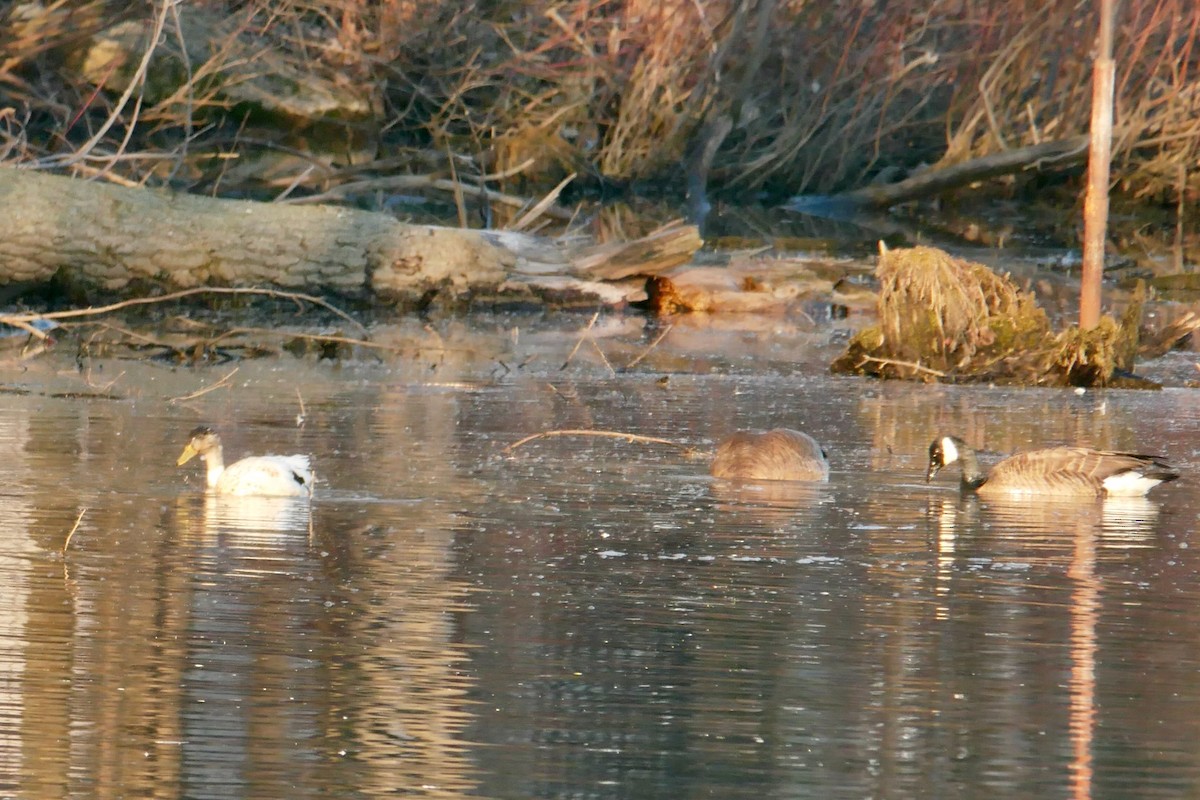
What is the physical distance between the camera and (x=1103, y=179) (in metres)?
14.7

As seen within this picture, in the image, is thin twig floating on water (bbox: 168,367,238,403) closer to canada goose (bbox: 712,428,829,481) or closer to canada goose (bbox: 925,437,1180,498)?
canada goose (bbox: 712,428,829,481)

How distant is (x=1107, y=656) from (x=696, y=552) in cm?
Result: 196

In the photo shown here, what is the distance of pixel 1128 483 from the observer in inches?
362

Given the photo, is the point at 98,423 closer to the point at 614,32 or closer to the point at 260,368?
the point at 260,368

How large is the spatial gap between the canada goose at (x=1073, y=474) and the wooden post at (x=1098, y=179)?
5177 millimetres

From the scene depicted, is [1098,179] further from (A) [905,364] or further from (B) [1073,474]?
(B) [1073,474]

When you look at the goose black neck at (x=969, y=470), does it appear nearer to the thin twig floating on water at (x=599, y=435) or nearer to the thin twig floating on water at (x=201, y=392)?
the thin twig floating on water at (x=599, y=435)

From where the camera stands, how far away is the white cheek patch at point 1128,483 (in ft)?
30.1

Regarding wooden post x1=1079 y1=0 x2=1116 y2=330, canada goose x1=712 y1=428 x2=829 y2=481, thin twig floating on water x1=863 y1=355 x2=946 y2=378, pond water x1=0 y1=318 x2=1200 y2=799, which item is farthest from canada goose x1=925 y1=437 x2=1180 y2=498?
wooden post x1=1079 y1=0 x2=1116 y2=330

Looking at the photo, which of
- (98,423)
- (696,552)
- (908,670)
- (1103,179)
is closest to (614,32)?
(1103,179)

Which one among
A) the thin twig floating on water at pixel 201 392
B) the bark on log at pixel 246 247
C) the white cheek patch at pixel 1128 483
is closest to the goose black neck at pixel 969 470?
the white cheek patch at pixel 1128 483

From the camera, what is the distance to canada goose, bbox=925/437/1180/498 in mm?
9180

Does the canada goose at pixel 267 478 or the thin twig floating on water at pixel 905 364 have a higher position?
the thin twig floating on water at pixel 905 364

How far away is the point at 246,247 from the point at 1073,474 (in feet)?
27.9
